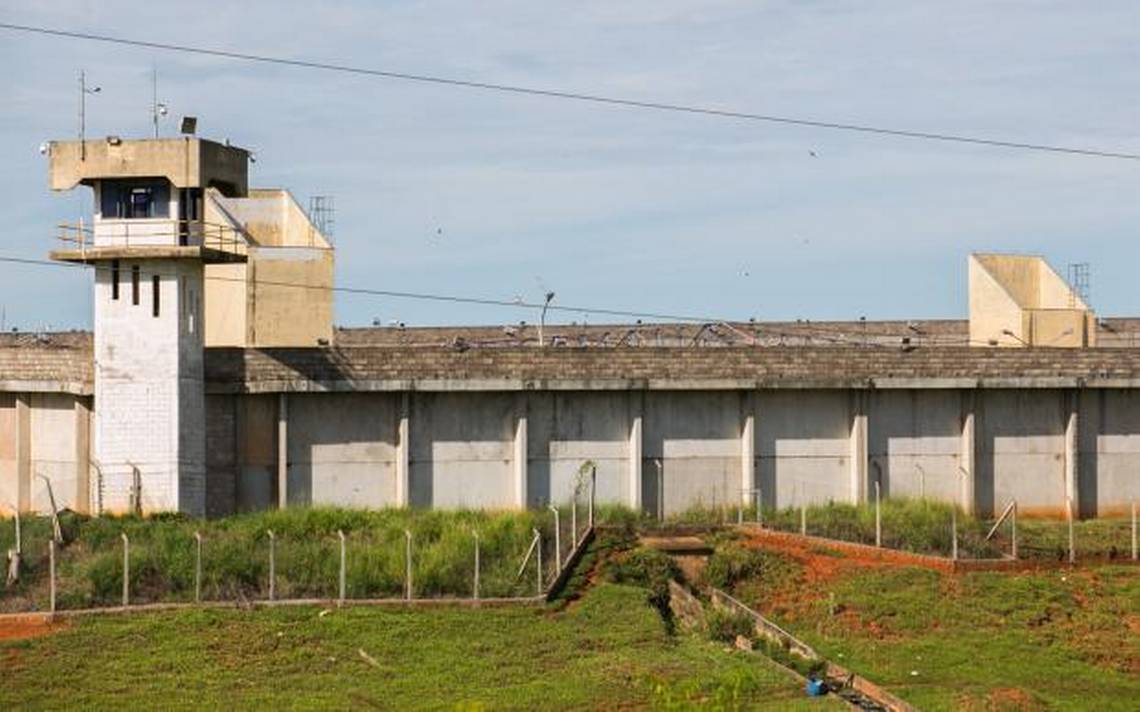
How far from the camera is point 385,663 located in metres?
39.9

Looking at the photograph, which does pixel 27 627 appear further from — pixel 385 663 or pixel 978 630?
pixel 978 630

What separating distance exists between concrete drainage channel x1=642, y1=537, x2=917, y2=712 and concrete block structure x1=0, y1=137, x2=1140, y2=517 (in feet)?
21.1

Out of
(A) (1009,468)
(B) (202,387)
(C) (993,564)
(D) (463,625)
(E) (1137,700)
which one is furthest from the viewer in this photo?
(A) (1009,468)

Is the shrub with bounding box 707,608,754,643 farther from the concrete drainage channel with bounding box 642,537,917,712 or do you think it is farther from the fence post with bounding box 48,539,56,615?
the fence post with bounding box 48,539,56,615

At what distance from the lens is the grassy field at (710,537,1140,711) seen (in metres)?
39.3

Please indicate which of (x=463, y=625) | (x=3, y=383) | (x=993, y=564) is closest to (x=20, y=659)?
(x=463, y=625)

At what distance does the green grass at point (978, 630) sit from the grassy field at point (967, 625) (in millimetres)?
20

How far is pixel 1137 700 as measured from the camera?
38.8 metres

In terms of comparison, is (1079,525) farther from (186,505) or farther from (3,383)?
(3,383)

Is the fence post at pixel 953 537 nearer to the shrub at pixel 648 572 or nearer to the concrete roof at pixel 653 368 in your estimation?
the concrete roof at pixel 653 368

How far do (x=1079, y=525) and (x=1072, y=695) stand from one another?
17.4 meters

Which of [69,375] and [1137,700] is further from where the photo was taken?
[69,375]

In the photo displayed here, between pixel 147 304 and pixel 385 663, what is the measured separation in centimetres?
1474

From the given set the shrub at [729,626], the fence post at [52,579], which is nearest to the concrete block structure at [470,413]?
the fence post at [52,579]
